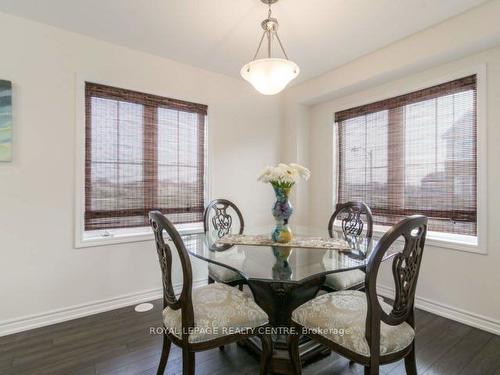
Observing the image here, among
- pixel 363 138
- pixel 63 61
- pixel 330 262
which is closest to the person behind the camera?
pixel 330 262

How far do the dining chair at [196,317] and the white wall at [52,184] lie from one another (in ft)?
4.36

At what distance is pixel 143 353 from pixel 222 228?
1.22 metres

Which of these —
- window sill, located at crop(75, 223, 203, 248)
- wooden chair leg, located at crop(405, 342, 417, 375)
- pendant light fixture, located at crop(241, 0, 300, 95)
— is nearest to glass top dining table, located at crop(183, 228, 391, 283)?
wooden chair leg, located at crop(405, 342, 417, 375)

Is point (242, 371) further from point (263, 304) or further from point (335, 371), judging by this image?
point (335, 371)

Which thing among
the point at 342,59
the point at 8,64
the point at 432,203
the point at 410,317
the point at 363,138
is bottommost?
the point at 410,317

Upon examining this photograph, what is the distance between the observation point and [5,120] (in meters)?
2.09

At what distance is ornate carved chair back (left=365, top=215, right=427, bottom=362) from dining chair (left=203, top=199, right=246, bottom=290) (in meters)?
0.94

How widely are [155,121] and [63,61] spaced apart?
0.91 metres

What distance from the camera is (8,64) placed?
2133 millimetres

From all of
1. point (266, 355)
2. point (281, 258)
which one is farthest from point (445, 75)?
point (266, 355)

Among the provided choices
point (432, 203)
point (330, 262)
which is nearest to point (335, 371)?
point (330, 262)

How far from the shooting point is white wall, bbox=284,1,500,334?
2146 millimetres

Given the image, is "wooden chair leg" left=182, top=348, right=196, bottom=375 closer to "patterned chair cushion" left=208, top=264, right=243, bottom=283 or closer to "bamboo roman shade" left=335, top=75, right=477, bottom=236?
"patterned chair cushion" left=208, top=264, right=243, bottom=283

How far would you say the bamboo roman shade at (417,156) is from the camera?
239cm
